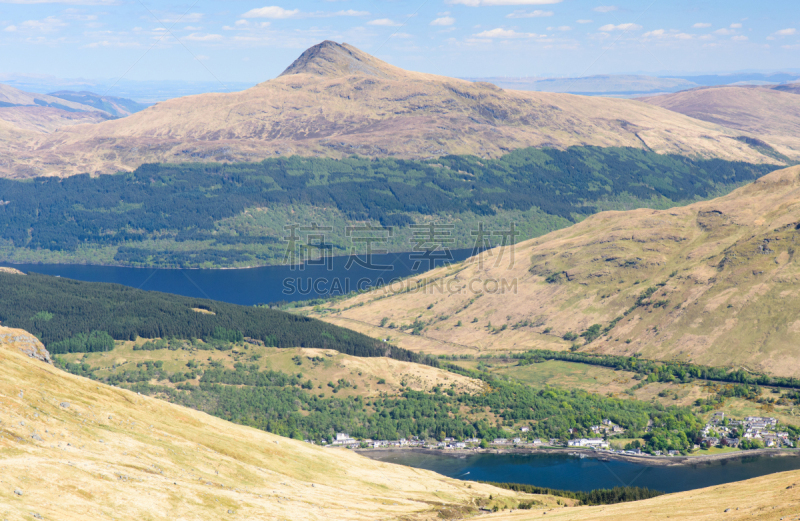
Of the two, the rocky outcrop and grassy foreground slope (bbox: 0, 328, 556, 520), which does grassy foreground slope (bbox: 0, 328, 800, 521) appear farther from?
the rocky outcrop

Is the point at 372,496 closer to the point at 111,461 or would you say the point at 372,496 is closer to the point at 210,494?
the point at 210,494

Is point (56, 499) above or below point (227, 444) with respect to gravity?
above

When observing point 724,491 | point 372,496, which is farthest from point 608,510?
point 372,496

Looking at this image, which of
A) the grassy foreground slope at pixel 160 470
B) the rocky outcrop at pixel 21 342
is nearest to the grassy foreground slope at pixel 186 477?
the grassy foreground slope at pixel 160 470

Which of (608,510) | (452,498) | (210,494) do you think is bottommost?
(452,498)

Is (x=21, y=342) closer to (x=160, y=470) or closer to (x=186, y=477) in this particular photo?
(x=160, y=470)

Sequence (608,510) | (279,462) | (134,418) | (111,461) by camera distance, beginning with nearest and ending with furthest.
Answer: (111,461) < (608,510) < (134,418) < (279,462)

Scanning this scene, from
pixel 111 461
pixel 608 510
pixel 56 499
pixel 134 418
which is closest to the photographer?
pixel 56 499

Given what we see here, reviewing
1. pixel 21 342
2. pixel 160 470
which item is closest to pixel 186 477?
pixel 160 470
